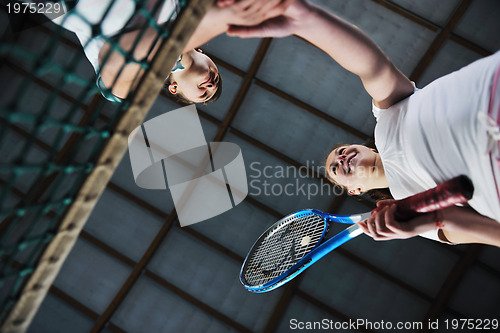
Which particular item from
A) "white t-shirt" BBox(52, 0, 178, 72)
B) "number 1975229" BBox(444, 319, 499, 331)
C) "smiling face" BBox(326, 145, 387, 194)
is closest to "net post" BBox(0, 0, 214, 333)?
"white t-shirt" BBox(52, 0, 178, 72)

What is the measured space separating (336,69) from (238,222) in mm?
3127

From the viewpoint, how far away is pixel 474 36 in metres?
5.58

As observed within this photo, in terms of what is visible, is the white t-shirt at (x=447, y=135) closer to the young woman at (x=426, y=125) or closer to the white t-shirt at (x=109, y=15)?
the young woman at (x=426, y=125)

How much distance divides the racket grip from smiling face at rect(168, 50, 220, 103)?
2.49 meters

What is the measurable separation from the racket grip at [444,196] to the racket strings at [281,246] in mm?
2049

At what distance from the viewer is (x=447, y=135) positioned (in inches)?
89.4

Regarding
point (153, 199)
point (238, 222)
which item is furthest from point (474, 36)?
point (153, 199)

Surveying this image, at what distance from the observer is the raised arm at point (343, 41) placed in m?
2.22

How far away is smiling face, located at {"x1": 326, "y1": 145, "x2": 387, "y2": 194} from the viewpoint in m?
3.78

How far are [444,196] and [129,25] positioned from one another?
232 cm

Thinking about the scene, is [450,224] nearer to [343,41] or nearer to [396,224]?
[396,224]

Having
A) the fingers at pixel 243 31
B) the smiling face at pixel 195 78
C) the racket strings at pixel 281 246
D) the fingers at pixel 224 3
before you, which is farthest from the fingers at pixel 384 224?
the smiling face at pixel 195 78

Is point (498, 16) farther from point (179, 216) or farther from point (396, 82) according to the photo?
point (179, 216)

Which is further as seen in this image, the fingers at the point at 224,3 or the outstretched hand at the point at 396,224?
the outstretched hand at the point at 396,224
